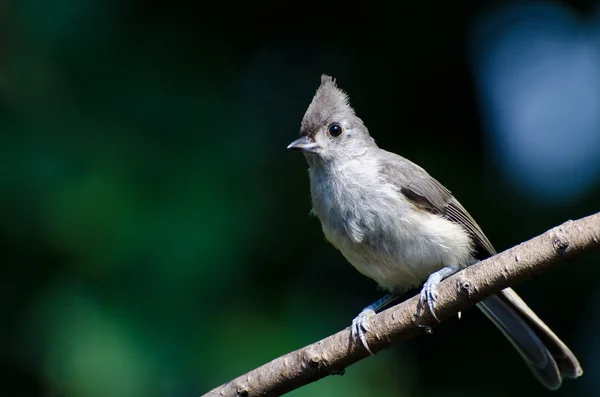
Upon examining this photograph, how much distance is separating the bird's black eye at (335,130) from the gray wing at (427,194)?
0.83ft

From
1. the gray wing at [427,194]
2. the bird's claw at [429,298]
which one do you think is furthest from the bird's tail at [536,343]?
the bird's claw at [429,298]

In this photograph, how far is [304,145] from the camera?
355 cm

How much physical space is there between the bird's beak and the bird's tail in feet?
3.67

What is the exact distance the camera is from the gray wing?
3.46m

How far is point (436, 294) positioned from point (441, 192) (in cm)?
124

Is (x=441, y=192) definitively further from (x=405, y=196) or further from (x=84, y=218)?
(x=84, y=218)

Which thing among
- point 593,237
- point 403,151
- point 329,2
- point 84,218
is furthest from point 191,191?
point 593,237

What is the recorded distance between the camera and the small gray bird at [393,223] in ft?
10.9

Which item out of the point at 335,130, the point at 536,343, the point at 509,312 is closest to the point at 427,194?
the point at 335,130

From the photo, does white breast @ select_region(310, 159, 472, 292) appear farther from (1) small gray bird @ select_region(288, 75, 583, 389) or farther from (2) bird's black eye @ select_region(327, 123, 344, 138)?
(2) bird's black eye @ select_region(327, 123, 344, 138)

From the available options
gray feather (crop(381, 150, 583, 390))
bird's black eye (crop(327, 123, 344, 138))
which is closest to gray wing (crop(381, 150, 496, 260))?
gray feather (crop(381, 150, 583, 390))

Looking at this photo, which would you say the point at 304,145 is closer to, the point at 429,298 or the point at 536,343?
the point at 429,298

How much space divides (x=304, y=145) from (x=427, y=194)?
62cm

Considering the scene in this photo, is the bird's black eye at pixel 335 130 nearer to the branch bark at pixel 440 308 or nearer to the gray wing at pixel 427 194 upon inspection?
the gray wing at pixel 427 194
